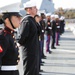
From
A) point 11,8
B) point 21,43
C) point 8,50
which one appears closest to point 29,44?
point 21,43

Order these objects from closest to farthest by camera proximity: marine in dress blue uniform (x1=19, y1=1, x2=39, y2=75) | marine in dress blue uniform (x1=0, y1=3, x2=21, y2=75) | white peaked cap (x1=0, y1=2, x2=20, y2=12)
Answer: marine in dress blue uniform (x1=0, y1=3, x2=21, y2=75) < white peaked cap (x1=0, y1=2, x2=20, y2=12) < marine in dress blue uniform (x1=19, y1=1, x2=39, y2=75)

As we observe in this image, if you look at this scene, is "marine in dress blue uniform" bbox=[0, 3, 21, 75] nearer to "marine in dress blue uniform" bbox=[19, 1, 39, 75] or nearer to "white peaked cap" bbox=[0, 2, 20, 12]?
"white peaked cap" bbox=[0, 2, 20, 12]

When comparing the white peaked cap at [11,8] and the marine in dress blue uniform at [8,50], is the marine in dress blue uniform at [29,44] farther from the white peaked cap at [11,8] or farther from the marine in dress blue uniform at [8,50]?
the marine in dress blue uniform at [8,50]

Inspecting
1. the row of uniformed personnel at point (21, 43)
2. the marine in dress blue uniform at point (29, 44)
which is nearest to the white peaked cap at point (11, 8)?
the row of uniformed personnel at point (21, 43)

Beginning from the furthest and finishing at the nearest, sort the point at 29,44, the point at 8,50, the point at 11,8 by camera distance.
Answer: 1. the point at 29,44
2. the point at 11,8
3. the point at 8,50

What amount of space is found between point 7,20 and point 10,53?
17.8 inches

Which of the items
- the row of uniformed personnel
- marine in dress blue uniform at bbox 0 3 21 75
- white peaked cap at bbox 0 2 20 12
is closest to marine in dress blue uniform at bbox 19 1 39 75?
the row of uniformed personnel

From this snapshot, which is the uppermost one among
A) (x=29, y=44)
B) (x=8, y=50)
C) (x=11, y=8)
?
(x=11, y=8)

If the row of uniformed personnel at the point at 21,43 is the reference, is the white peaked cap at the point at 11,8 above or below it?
above

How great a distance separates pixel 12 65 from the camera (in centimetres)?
449

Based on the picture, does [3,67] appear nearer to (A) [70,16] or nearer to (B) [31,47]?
(B) [31,47]

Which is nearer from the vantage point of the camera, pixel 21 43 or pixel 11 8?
pixel 11 8

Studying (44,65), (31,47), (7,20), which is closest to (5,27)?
(7,20)

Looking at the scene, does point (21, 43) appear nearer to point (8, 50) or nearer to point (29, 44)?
point (29, 44)
